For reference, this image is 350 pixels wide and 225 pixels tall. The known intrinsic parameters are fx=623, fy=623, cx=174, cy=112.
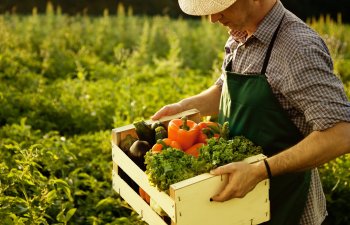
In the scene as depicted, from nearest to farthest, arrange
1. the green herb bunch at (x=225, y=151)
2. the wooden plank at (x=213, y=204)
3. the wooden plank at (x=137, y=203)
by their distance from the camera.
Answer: the wooden plank at (x=213, y=204) < the green herb bunch at (x=225, y=151) < the wooden plank at (x=137, y=203)

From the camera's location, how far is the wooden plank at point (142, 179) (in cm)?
262

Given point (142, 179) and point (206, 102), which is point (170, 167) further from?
point (206, 102)

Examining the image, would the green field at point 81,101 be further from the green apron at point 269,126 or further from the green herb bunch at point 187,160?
the green apron at point 269,126

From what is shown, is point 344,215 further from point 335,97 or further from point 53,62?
point 53,62

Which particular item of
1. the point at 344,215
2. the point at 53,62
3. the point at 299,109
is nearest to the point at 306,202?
the point at 299,109

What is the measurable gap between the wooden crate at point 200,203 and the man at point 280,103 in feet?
0.19

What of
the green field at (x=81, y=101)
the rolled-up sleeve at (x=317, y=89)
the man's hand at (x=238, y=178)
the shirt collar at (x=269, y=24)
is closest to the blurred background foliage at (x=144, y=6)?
the green field at (x=81, y=101)

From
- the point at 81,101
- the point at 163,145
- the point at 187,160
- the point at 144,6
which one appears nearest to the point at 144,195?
the point at 163,145

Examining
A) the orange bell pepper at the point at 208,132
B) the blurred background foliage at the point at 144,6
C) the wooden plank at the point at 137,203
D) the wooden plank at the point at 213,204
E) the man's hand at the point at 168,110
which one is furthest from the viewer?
the blurred background foliage at the point at 144,6

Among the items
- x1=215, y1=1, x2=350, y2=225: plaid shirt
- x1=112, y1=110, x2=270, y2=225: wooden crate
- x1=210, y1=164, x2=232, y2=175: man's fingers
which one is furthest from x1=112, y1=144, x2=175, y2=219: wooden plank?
x1=215, y1=1, x2=350, y2=225: plaid shirt

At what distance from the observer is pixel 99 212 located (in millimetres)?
4555

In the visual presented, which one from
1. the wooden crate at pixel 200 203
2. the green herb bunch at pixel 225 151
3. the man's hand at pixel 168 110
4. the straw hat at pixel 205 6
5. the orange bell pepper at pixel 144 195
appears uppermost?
the straw hat at pixel 205 6

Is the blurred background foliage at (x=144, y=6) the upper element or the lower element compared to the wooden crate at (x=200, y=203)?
lower

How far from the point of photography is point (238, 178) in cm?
261
